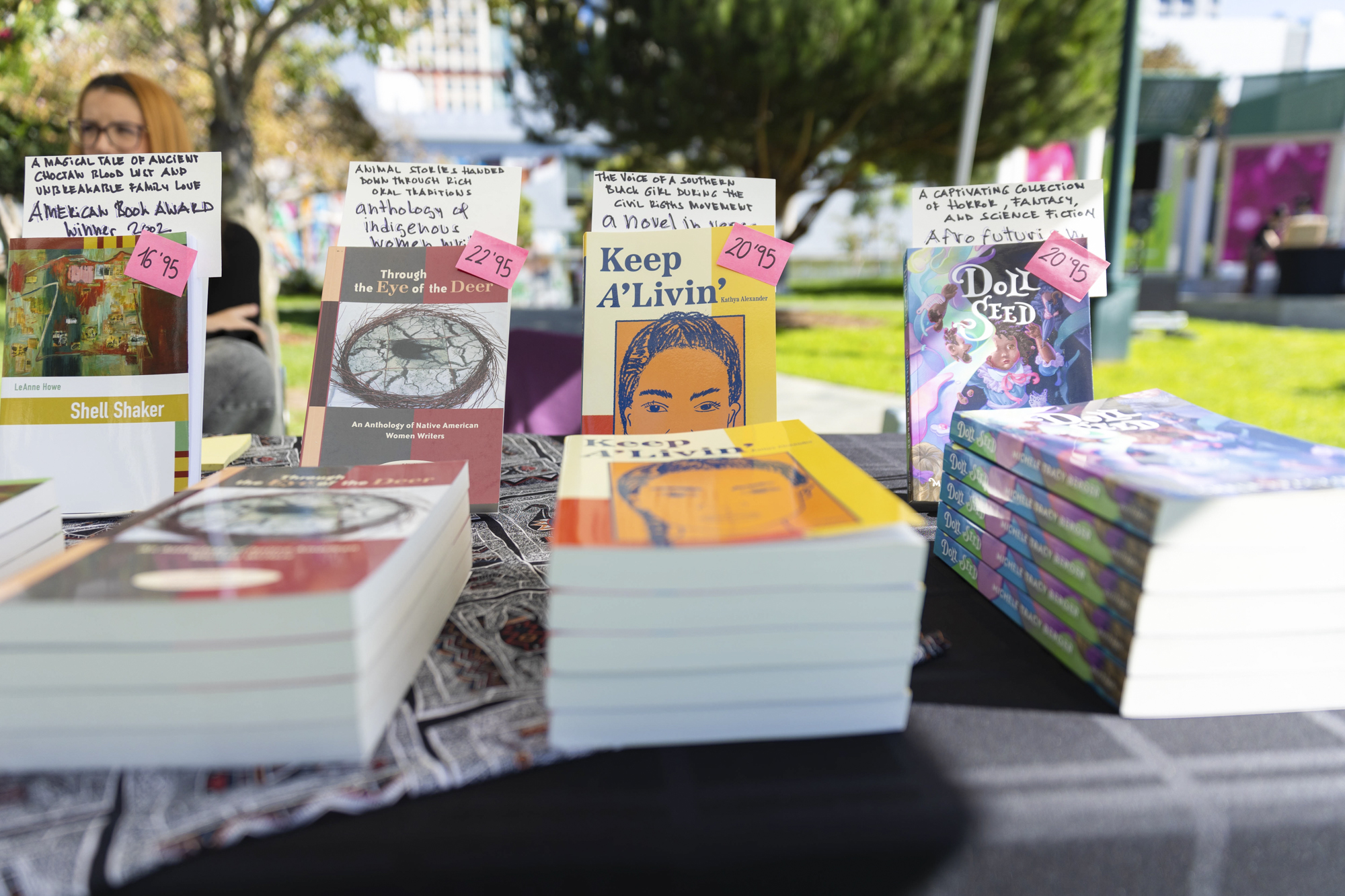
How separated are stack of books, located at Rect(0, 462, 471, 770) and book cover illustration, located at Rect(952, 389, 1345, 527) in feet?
1.74

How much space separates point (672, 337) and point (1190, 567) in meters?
0.64

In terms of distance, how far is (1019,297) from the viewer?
0.98 metres

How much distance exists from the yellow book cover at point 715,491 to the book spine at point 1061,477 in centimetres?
12

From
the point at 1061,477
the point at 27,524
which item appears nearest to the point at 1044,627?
the point at 1061,477

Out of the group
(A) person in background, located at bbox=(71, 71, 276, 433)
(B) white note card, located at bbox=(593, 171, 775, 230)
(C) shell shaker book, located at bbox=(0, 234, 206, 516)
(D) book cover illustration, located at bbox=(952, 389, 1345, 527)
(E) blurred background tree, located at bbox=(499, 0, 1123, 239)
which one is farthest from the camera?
(E) blurred background tree, located at bbox=(499, 0, 1123, 239)

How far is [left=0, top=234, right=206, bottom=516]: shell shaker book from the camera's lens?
0.95 m

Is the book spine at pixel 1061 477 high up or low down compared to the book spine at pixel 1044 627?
up

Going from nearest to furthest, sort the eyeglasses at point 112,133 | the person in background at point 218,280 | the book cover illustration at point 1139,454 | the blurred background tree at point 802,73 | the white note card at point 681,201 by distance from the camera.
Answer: the book cover illustration at point 1139,454, the white note card at point 681,201, the person in background at point 218,280, the eyeglasses at point 112,133, the blurred background tree at point 802,73

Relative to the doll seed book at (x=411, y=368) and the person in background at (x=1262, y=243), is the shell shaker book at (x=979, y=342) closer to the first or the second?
the doll seed book at (x=411, y=368)

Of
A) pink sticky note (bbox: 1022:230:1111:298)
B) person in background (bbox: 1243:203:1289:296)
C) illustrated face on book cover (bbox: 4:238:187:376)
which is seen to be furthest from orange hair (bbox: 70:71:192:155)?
person in background (bbox: 1243:203:1289:296)

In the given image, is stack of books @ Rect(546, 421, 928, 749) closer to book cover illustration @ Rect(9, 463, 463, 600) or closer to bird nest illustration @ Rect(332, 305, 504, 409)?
book cover illustration @ Rect(9, 463, 463, 600)

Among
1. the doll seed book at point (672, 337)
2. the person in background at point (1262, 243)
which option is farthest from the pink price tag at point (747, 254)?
the person in background at point (1262, 243)

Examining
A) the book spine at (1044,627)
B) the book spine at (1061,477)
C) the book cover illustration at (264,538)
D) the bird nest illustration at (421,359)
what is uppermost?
the bird nest illustration at (421,359)

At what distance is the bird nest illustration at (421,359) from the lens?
100 cm
